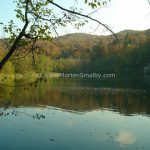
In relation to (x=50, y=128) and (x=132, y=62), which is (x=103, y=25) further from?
(x=132, y=62)

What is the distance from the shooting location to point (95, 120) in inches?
1550

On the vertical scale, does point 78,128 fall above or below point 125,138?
above

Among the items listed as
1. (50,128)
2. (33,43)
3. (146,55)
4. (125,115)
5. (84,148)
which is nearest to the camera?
(33,43)

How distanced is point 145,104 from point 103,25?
48769mm

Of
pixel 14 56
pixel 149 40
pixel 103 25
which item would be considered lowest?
pixel 14 56

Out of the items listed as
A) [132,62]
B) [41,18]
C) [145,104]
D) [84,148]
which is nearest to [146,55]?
[132,62]

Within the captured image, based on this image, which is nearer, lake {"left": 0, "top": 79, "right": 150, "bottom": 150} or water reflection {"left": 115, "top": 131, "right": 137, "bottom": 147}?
lake {"left": 0, "top": 79, "right": 150, "bottom": 150}

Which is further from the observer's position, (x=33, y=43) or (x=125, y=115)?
(x=125, y=115)

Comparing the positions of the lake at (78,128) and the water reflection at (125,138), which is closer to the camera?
the lake at (78,128)

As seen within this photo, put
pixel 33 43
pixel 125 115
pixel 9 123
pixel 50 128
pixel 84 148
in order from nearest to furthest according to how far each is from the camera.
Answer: pixel 33 43 < pixel 84 148 < pixel 50 128 < pixel 9 123 < pixel 125 115

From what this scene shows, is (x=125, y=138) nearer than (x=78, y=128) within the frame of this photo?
Yes

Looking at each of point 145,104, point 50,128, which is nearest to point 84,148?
point 50,128

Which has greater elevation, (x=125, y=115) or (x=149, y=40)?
(x=149, y=40)

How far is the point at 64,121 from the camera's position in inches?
1497
